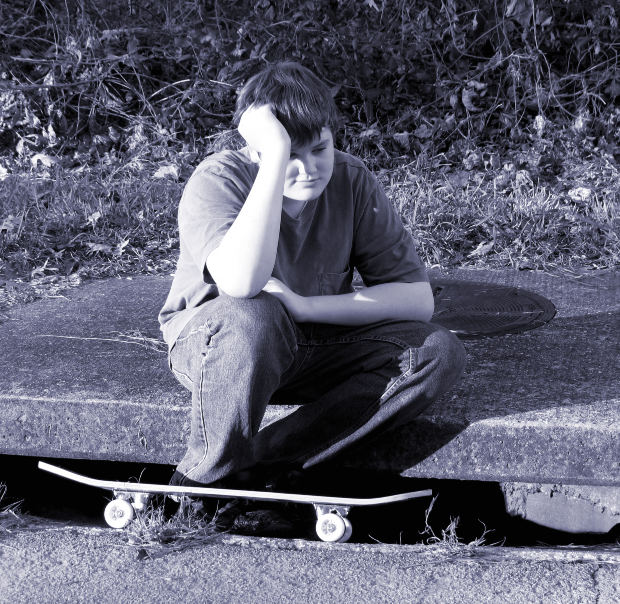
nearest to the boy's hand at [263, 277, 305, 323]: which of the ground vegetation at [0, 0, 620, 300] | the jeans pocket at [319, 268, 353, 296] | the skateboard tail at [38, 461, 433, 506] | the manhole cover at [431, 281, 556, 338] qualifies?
the jeans pocket at [319, 268, 353, 296]

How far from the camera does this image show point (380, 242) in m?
2.71

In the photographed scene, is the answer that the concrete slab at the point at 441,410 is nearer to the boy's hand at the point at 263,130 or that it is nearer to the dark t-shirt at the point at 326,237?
the dark t-shirt at the point at 326,237

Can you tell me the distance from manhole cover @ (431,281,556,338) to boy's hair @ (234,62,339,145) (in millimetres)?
1152

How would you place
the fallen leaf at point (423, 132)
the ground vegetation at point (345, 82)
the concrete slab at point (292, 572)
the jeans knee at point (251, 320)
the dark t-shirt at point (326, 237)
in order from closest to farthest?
1. the concrete slab at point (292, 572)
2. the jeans knee at point (251, 320)
3. the dark t-shirt at point (326, 237)
4. the ground vegetation at point (345, 82)
5. the fallen leaf at point (423, 132)

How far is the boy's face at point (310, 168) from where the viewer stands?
2498 mm

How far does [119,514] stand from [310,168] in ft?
3.42

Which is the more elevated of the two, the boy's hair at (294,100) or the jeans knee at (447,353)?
the boy's hair at (294,100)

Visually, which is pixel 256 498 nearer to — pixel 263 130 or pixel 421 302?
pixel 421 302

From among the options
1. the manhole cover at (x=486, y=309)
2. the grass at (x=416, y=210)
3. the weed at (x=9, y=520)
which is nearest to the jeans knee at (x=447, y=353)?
the manhole cover at (x=486, y=309)

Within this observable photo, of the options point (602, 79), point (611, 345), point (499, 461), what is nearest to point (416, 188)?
point (602, 79)

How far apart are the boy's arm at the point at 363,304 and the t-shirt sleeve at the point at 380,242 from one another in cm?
6

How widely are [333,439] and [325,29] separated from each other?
4758 millimetres

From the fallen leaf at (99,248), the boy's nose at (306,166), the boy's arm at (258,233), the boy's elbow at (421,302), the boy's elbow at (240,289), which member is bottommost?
the fallen leaf at (99,248)

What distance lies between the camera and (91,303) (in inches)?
153
